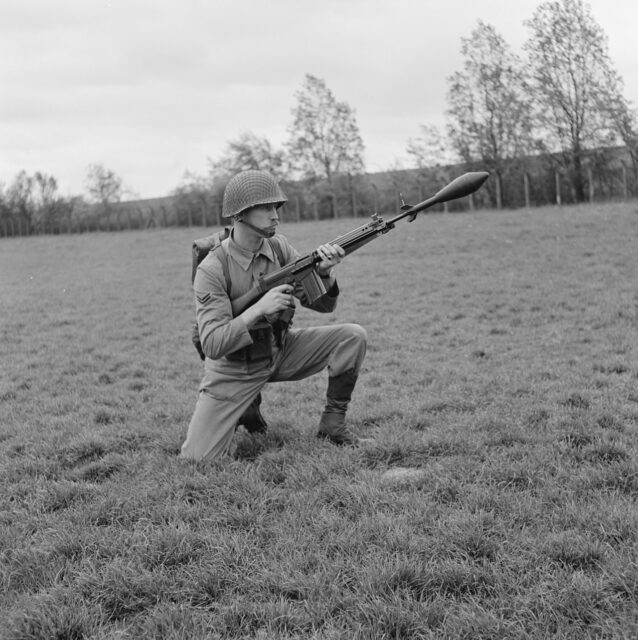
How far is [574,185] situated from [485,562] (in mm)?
32198

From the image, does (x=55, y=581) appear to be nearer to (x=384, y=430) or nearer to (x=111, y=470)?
(x=111, y=470)

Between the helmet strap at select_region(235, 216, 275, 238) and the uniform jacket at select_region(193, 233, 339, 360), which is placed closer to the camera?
the uniform jacket at select_region(193, 233, 339, 360)

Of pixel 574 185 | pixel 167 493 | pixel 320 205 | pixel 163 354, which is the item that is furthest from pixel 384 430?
pixel 320 205

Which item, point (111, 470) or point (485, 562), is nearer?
point (485, 562)

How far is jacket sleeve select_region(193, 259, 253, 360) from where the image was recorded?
215 inches

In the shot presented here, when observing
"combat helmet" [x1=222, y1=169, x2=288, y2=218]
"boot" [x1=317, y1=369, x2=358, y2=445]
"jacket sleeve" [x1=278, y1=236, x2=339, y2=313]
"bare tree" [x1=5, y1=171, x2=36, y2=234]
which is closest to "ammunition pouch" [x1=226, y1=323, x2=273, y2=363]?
"jacket sleeve" [x1=278, y1=236, x2=339, y2=313]

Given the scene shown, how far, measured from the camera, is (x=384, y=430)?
6055 mm

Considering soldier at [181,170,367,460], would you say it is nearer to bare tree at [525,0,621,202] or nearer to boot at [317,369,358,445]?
boot at [317,369,358,445]

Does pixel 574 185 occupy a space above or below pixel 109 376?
above

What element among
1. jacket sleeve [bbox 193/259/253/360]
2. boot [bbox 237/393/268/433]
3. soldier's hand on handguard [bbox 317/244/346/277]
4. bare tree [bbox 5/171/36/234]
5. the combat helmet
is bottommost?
Result: boot [bbox 237/393/268/433]

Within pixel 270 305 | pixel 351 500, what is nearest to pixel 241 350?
pixel 270 305

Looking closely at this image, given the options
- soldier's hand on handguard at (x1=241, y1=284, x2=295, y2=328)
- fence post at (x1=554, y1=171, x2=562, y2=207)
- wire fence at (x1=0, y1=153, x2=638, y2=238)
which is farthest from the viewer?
wire fence at (x1=0, y1=153, x2=638, y2=238)

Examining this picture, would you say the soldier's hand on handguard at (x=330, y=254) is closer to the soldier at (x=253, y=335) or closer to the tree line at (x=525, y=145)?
the soldier at (x=253, y=335)

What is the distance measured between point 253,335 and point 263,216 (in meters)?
0.99
